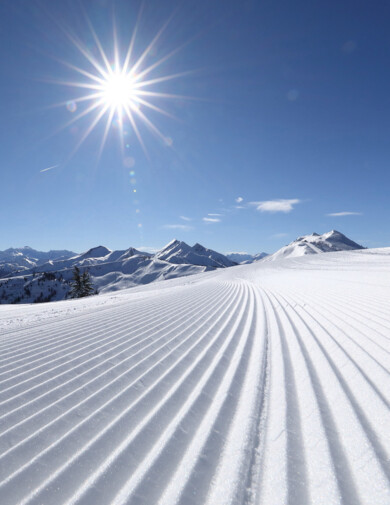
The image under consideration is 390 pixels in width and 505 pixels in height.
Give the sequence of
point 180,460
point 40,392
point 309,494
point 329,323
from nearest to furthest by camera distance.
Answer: point 309,494 → point 180,460 → point 40,392 → point 329,323

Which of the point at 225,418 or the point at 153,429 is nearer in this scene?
the point at 153,429

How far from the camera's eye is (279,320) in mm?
6320

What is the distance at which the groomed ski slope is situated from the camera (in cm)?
160

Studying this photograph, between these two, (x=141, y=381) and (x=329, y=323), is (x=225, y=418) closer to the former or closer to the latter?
(x=141, y=381)

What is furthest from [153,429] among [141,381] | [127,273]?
[127,273]

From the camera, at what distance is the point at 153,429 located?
222 cm

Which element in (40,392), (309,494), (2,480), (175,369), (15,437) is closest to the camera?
(309,494)

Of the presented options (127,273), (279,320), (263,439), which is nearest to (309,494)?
(263,439)

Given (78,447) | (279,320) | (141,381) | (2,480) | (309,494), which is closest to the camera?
(309,494)

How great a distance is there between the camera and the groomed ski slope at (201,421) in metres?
1.60

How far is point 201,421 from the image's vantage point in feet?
7.64

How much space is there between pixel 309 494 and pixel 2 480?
2.15 m

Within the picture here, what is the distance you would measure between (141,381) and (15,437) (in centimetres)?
138

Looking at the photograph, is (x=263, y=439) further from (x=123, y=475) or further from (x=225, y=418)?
(x=123, y=475)
